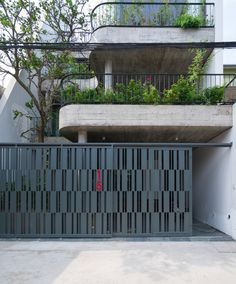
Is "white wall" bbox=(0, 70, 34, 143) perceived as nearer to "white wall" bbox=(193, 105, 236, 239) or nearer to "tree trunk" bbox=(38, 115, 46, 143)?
"tree trunk" bbox=(38, 115, 46, 143)

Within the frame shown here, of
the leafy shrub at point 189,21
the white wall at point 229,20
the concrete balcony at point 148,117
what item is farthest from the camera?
the leafy shrub at point 189,21

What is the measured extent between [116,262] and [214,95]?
5455 mm

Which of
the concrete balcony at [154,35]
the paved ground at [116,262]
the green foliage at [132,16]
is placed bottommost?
the paved ground at [116,262]

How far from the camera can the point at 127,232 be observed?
381 inches

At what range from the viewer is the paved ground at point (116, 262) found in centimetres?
613

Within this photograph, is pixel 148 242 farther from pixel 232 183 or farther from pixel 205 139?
pixel 205 139

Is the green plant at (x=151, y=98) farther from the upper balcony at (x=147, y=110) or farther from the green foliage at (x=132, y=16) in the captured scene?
the green foliage at (x=132, y=16)

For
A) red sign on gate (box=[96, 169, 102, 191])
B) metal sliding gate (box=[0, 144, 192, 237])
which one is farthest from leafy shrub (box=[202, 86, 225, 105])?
red sign on gate (box=[96, 169, 102, 191])

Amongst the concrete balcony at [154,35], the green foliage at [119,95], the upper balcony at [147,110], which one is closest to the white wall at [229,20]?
the concrete balcony at [154,35]

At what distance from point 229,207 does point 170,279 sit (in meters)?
4.31

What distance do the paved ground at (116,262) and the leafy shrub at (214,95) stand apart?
3794mm

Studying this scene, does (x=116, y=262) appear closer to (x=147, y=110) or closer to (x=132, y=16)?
(x=147, y=110)

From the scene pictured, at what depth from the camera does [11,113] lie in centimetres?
1436

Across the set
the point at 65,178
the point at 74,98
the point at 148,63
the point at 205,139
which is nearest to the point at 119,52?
the point at 148,63
